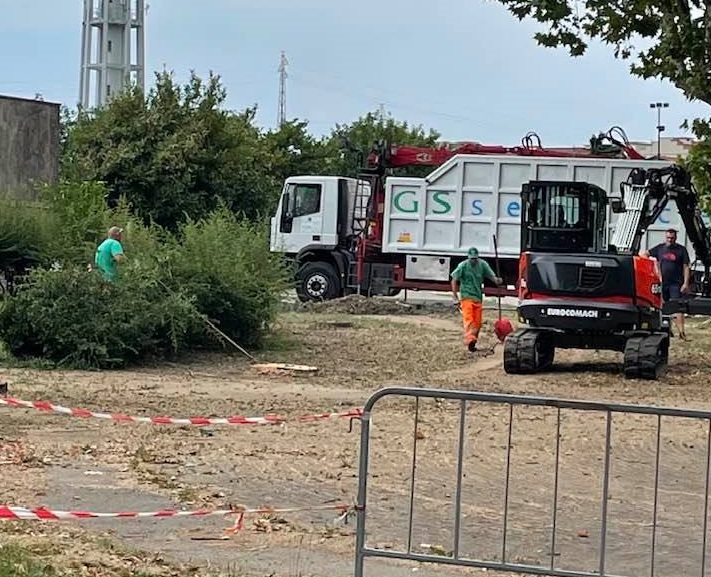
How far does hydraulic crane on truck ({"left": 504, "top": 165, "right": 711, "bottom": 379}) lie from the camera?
18250mm

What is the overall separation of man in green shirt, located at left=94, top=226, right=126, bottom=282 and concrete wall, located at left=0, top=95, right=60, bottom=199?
17.5 m

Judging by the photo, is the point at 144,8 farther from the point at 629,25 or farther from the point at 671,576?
the point at 671,576

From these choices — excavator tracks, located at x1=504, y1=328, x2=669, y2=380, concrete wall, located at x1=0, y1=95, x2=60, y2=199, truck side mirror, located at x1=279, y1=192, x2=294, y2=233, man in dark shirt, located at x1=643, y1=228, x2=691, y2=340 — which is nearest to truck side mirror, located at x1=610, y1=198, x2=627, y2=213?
excavator tracks, located at x1=504, y1=328, x2=669, y2=380

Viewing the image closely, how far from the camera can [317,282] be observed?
3394cm

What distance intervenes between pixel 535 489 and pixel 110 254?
11.7 meters

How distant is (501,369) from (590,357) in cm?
244

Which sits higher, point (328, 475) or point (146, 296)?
point (146, 296)

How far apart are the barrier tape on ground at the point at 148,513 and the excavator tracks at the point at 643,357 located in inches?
362

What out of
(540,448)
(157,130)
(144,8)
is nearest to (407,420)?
(540,448)

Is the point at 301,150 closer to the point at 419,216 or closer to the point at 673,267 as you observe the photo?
the point at 419,216

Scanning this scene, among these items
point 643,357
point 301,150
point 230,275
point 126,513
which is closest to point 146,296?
point 230,275

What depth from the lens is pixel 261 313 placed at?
69.6ft

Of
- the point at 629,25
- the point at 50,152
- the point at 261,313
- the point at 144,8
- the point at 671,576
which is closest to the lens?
the point at 671,576

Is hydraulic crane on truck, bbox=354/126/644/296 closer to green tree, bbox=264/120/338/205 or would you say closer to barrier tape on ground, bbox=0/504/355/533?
barrier tape on ground, bbox=0/504/355/533
